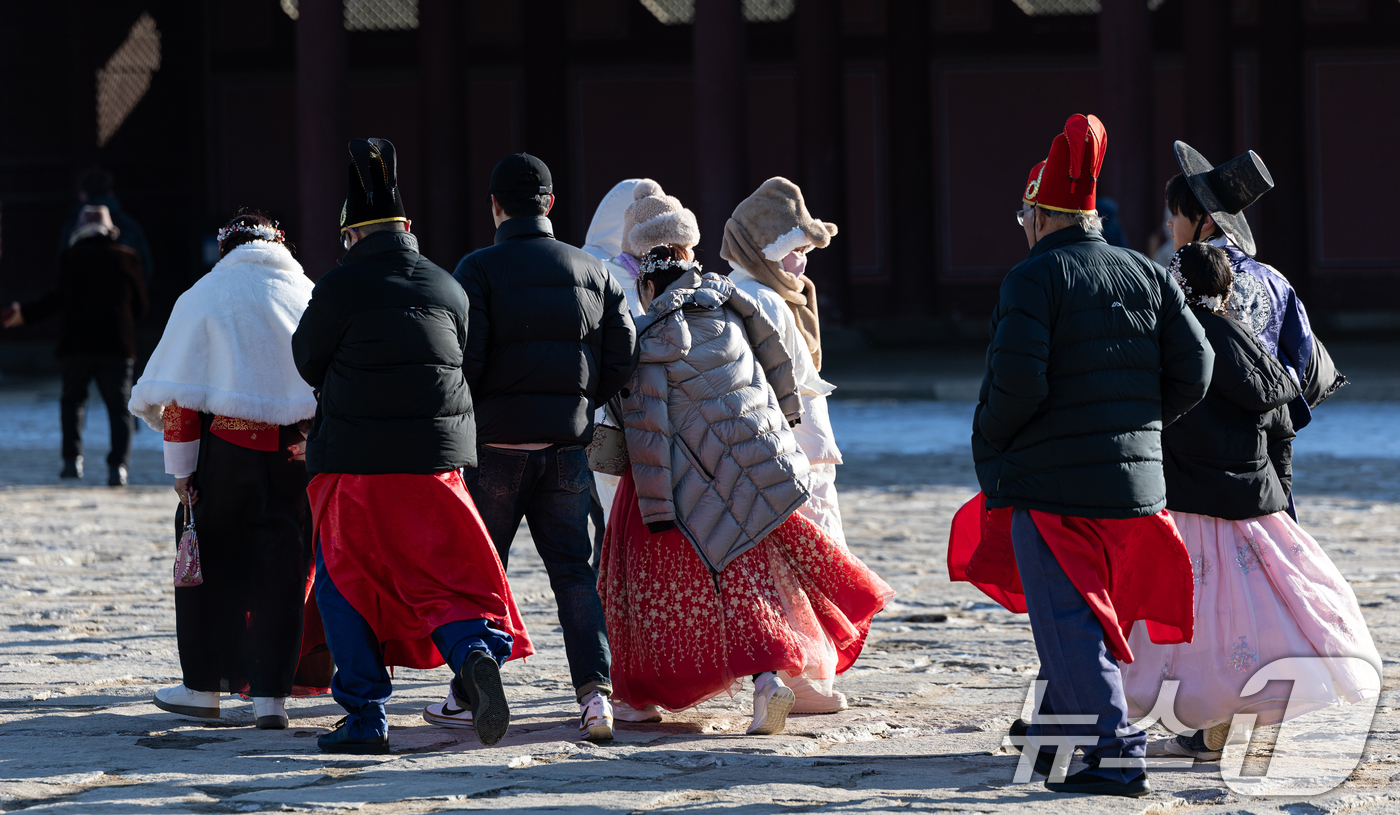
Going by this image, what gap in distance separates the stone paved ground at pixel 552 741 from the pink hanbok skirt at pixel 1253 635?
0.18m

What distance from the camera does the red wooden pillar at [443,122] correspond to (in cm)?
1576

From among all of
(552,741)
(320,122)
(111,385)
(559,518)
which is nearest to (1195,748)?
(552,741)

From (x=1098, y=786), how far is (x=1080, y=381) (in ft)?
2.90

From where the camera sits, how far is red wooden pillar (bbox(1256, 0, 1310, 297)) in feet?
54.6

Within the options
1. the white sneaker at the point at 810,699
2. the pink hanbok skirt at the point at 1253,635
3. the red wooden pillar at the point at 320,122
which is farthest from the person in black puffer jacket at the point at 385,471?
the red wooden pillar at the point at 320,122

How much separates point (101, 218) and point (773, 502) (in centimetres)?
613

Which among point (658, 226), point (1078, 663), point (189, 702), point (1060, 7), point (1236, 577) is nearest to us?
point (1078, 663)

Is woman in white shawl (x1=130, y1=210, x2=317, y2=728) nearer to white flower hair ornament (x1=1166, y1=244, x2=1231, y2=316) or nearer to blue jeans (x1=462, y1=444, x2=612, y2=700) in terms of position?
blue jeans (x1=462, y1=444, x2=612, y2=700)

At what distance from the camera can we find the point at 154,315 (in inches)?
684

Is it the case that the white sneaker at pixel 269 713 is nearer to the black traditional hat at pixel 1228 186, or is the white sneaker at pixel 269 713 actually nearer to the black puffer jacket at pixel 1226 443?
the black puffer jacket at pixel 1226 443

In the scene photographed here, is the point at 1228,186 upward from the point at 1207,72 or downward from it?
downward

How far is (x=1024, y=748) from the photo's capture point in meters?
4.04

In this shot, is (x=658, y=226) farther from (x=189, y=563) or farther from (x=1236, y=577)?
(x=1236, y=577)

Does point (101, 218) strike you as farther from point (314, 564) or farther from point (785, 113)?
point (785, 113)
